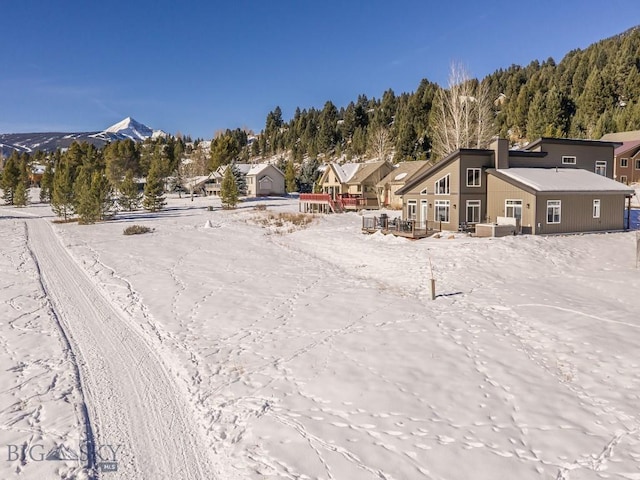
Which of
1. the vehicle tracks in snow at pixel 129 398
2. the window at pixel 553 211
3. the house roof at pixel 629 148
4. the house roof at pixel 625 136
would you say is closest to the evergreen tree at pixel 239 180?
the window at pixel 553 211

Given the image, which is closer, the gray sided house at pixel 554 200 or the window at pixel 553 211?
the gray sided house at pixel 554 200

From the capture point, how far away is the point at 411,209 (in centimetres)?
3356

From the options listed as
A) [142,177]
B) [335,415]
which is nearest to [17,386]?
[335,415]

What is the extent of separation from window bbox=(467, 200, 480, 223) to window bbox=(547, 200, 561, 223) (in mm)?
4433

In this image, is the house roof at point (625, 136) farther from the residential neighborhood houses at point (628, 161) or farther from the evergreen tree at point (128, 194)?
the evergreen tree at point (128, 194)

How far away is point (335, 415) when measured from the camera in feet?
26.9

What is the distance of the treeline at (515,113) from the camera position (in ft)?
216

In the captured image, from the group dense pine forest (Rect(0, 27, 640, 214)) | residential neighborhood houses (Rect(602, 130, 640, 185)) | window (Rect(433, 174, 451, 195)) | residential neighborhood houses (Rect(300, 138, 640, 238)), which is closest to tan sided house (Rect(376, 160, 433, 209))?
dense pine forest (Rect(0, 27, 640, 214))

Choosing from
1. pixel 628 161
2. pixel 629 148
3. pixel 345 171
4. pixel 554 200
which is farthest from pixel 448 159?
pixel 628 161

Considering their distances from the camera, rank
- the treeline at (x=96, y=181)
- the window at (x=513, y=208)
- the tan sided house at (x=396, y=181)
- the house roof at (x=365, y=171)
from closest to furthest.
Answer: the window at (x=513, y=208)
the treeline at (x=96, y=181)
the tan sided house at (x=396, y=181)
the house roof at (x=365, y=171)

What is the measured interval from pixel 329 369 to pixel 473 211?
23.0 m

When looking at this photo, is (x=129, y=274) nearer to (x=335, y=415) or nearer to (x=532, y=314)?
(x=335, y=415)

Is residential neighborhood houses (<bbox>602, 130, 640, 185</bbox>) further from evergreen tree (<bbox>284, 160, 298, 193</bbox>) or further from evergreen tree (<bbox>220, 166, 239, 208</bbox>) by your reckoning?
evergreen tree (<bbox>284, 160, 298, 193</bbox>)

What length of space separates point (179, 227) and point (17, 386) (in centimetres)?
2916
